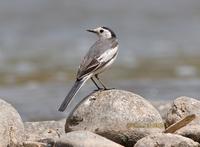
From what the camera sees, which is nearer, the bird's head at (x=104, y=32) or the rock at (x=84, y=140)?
the rock at (x=84, y=140)

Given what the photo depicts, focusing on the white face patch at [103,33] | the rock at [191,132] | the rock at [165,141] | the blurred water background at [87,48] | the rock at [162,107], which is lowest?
the rock at [165,141]

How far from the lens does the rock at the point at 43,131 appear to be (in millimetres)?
10412

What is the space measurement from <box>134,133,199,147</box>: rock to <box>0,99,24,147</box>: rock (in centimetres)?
160

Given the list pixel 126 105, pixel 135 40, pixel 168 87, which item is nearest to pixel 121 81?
pixel 168 87

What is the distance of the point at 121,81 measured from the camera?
1856 centimetres

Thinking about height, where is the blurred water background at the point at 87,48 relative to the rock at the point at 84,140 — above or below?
above

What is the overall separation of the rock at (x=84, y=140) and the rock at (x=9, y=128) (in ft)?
2.98

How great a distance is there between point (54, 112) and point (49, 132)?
4067mm

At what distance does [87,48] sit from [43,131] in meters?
11.9

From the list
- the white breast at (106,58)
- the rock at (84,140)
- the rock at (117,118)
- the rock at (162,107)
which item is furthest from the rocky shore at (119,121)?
the rock at (162,107)

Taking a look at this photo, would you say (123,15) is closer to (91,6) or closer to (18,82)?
(91,6)

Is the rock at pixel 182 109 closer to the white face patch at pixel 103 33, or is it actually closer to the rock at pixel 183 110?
the rock at pixel 183 110

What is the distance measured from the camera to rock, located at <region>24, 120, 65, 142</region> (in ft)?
34.2

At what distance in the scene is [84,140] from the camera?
8.58 meters
